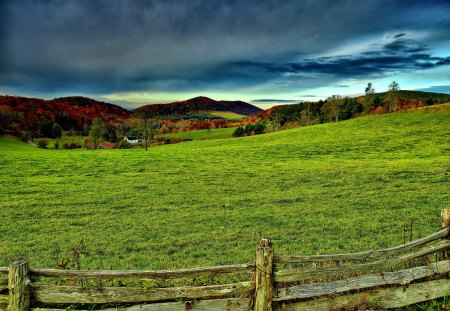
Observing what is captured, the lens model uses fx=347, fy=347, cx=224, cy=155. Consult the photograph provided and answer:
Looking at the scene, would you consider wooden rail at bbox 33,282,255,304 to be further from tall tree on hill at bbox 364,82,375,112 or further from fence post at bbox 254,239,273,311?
tall tree on hill at bbox 364,82,375,112

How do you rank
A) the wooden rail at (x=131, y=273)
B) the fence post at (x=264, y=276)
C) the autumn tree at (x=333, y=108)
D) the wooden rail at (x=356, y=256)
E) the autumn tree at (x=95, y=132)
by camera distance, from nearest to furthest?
the wooden rail at (x=131, y=273)
the fence post at (x=264, y=276)
the wooden rail at (x=356, y=256)
the autumn tree at (x=95, y=132)
the autumn tree at (x=333, y=108)

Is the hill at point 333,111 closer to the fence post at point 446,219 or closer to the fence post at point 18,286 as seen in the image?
the fence post at point 446,219

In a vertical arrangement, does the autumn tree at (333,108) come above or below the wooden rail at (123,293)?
above

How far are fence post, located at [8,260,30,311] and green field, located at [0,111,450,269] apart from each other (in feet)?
22.6

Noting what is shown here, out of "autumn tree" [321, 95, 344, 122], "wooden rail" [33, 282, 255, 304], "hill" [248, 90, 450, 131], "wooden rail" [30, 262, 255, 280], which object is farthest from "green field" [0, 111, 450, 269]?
"hill" [248, 90, 450, 131]

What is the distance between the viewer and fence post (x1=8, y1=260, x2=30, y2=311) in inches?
239

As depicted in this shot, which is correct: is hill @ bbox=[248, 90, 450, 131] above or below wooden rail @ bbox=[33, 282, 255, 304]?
above

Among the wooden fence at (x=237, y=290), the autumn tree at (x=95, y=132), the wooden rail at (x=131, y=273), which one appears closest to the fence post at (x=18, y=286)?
the wooden fence at (x=237, y=290)

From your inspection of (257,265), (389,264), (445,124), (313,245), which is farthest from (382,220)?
(445,124)

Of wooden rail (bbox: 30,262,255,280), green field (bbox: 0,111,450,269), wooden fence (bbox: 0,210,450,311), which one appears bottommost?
green field (bbox: 0,111,450,269)

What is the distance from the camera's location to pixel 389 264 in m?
7.51

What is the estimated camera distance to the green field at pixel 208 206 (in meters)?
15.2

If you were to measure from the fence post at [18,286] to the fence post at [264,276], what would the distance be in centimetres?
416

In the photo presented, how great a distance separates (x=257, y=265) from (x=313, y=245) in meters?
9.44
